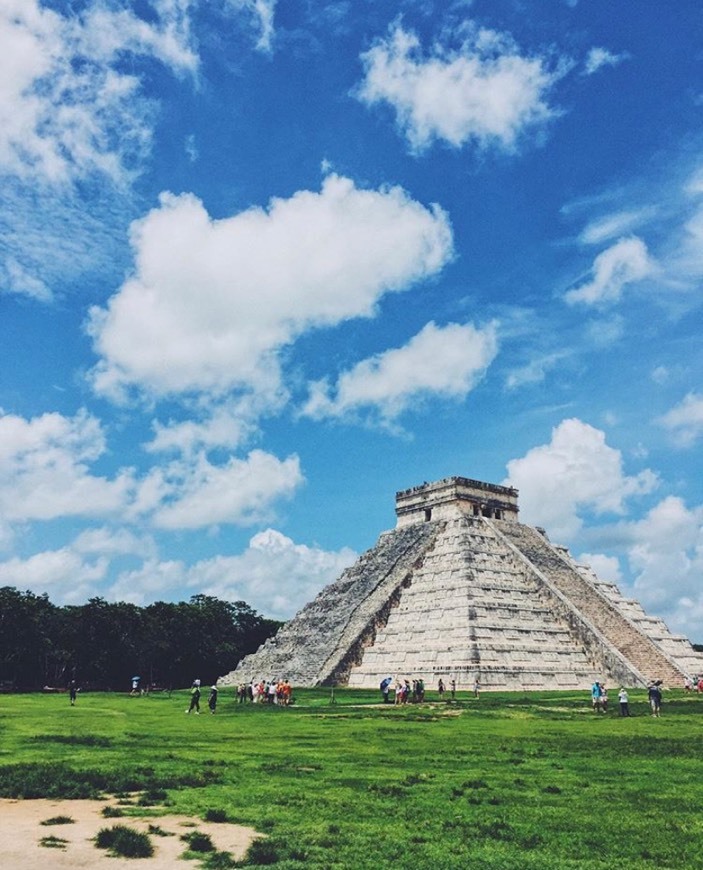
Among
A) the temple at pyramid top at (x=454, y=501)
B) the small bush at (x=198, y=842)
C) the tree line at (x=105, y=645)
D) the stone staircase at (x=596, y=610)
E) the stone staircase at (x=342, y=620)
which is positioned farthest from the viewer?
the tree line at (x=105, y=645)

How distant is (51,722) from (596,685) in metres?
15.5

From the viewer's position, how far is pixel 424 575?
134 feet

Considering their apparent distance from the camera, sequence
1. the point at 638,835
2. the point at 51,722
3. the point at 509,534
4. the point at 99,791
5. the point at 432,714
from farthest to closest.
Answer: the point at 509,534 < the point at 432,714 < the point at 51,722 < the point at 99,791 < the point at 638,835

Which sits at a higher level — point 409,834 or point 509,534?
point 509,534

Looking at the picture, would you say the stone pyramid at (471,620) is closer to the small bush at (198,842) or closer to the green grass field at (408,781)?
the green grass field at (408,781)

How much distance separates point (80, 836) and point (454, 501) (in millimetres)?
39316

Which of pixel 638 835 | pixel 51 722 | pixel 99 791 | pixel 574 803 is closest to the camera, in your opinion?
pixel 638 835

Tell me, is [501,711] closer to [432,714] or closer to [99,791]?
[432,714]

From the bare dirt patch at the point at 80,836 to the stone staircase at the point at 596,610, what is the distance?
2870 cm

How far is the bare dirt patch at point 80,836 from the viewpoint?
6.88 meters

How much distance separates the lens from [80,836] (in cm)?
776

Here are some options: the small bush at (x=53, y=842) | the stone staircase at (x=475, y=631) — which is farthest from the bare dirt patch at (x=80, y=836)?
the stone staircase at (x=475, y=631)

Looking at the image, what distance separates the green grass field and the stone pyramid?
12.3 metres

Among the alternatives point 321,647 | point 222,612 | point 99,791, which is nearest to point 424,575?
point 321,647
